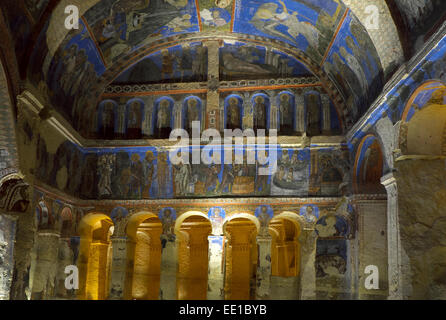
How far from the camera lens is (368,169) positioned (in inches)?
479

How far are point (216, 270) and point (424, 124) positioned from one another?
6.81 m

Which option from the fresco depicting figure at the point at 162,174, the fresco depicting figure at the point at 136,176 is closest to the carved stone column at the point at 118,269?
the fresco depicting figure at the point at 136,176

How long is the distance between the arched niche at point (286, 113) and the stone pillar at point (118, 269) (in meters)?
5.65

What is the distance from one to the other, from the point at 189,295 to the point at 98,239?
4.06 metres

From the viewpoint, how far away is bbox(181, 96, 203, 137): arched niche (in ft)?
45.8

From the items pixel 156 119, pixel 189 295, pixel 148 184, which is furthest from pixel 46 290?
pixel 189 295

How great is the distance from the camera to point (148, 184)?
44.7 ft

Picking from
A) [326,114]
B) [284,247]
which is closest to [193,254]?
[284,247]

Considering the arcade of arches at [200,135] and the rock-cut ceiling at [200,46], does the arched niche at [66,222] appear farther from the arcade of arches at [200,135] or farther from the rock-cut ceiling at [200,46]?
the rock-cut ceiling at [200,46]

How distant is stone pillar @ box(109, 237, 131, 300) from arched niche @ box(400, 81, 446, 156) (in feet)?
26.8

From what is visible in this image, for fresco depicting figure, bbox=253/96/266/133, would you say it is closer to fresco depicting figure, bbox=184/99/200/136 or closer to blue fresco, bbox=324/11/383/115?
fresco depicting figure, bbox=184/99/200/136

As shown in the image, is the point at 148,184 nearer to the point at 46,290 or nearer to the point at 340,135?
the point at 46,290

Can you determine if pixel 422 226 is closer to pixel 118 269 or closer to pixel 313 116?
pixel 313 116

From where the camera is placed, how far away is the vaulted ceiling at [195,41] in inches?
384
